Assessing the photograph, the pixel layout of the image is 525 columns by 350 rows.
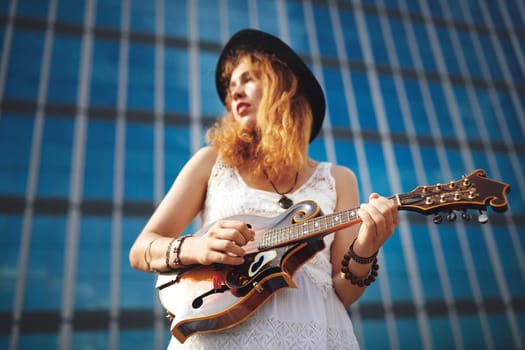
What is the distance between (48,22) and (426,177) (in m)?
20.7

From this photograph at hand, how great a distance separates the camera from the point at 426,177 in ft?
75.0

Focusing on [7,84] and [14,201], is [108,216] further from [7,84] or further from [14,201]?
[7,84]

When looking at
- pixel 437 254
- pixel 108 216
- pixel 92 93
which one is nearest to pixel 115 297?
pixel 108 216

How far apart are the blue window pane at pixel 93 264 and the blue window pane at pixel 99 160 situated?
4.22 ft

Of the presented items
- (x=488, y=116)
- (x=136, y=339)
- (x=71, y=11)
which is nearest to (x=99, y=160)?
(x=136, y=339)

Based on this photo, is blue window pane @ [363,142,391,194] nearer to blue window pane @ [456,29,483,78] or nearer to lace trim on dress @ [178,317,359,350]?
blue window pane @ [456,29,483,78]

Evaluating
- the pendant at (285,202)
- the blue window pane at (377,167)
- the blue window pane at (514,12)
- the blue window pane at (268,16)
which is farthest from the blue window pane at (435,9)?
the pendant at (285,202)

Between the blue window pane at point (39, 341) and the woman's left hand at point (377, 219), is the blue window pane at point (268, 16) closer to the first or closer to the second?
the blue window pane at point (39, 341)

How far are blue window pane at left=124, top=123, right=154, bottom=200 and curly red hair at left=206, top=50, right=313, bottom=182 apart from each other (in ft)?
56.4

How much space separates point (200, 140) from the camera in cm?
2052

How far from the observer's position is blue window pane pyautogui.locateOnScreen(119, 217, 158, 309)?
17422 mm

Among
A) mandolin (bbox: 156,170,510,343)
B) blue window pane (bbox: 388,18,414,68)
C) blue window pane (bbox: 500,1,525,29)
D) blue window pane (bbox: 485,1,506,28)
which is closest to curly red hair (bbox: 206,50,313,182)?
mandolin (bbox: 156,170,510,343)

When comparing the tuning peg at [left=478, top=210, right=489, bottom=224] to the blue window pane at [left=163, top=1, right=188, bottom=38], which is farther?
the blue window pane at [left=163, top=1, right=188, bottom=38]

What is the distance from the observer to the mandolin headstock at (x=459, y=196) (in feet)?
5.20
